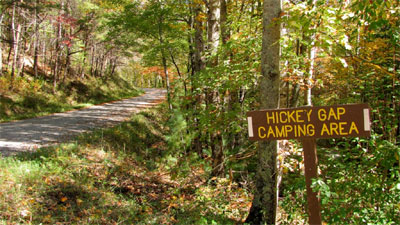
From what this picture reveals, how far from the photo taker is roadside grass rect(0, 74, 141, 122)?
483 inches

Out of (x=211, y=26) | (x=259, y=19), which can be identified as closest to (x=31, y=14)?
Result: (x=211, y=26)

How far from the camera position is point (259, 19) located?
18.0ft

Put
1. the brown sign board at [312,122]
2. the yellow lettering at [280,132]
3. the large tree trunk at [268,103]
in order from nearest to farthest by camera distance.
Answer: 1. the brown sign board at [312,122]
2. the yellow lettering at [280,132]
3. the large tree trunk at [268,103]

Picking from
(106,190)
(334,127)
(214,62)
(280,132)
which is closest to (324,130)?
(334,127)

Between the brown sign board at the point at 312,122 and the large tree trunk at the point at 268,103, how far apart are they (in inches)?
32.1

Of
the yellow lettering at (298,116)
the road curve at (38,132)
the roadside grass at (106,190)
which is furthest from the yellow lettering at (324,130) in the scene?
the road curve at (38,132)

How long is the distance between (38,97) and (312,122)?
1594 centimetres

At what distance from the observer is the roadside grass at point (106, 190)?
4.29 metres

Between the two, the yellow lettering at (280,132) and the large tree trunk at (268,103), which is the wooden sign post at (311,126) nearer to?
the yellow lettering at (280,132)

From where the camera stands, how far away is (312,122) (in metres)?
2.61

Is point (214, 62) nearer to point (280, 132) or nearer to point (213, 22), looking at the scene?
point (213, 22)

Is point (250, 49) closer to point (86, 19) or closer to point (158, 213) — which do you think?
point (158, 213)

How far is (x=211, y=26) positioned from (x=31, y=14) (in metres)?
14.3

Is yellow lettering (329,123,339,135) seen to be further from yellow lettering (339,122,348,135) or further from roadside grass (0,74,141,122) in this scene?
roadside grass (0,74,141,122)
